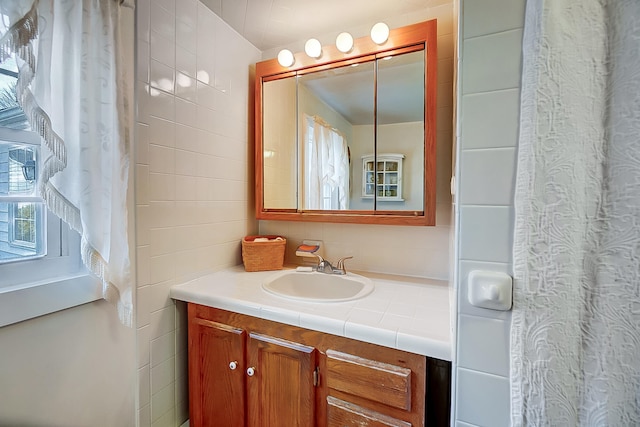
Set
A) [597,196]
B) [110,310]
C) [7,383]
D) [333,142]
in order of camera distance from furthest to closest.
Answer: [333,142] → [110,310] → [7,383] → [597,196]

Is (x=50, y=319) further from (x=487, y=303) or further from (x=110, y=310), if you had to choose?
(x=487, y=303)

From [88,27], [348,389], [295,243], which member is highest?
[88,27]

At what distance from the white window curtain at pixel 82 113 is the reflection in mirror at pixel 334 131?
87 cm

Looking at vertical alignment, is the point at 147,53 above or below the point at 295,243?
above

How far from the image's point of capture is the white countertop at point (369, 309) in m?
0.82

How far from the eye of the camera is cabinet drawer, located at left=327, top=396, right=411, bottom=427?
0.85m

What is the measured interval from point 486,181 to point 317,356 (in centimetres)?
78

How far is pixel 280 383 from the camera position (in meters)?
1.01

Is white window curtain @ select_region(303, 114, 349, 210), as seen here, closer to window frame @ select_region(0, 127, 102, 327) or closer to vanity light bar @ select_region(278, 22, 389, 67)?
vanity light bar @ select_region(278, 22, 389, 67)

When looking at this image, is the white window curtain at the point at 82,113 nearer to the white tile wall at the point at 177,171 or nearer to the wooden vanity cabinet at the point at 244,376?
the white tile wall at the point at 177,171

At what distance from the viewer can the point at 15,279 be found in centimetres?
81

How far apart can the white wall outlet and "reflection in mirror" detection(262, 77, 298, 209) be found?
3.63 feet

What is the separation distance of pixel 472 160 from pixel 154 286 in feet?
4.17

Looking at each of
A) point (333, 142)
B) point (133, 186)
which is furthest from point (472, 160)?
point (133, 186)
